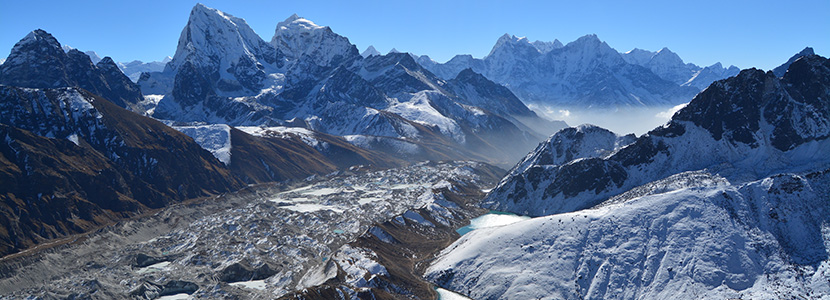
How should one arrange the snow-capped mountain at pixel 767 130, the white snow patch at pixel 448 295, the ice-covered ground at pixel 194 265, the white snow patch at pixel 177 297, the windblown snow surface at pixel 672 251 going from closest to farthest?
the windblown snow surface at pixel 672 251, the white snow patch at pixel 177 297, the white snow patch at pixel 448 295, the ice-covered ground at pixel 194 265, the snow-capped mountain at pixel 767 130

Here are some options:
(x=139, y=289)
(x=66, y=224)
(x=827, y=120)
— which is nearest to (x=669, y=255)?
(x=827, y=120)

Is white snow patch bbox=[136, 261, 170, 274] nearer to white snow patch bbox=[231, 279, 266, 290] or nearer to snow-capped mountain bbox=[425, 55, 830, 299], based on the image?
white snow patch bbox=[231, 279, 266, 290]

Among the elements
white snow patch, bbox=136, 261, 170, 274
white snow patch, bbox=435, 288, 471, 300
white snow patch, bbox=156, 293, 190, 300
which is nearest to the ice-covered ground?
white snow patch, bbox=136, 261, 170, 274

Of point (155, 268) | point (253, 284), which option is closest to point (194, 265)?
point (155, 268)

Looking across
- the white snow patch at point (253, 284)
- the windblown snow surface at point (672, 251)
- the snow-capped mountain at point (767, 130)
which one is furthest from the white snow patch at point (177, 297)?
the snow-capped mountain at point (767, 130)

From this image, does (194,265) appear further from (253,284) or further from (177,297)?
(177,297)

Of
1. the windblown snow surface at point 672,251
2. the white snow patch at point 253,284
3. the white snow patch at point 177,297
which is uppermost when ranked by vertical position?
the windblown snow surface at point 672,251

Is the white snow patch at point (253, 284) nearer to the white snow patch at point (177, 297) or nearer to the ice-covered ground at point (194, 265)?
the ice-covered ground at point (194, 265)

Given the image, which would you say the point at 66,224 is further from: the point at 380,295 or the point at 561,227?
the point at 561,227

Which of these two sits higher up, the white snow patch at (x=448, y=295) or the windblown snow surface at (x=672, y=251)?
the windblown snow surface at (x=672, y=251)
